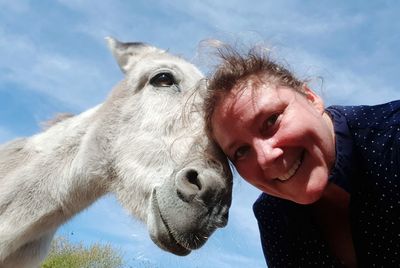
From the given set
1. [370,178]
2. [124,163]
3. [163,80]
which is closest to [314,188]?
[370,178]

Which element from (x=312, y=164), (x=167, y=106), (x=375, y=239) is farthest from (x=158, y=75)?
(x=375, y=239)

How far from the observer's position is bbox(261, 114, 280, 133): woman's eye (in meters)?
2.40

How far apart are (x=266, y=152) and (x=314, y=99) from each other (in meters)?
0.45

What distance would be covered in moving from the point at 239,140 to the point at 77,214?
5.94 feet

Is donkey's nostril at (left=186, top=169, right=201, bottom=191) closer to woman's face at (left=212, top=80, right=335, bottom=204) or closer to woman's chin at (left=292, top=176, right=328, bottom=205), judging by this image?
woman's face at (left=212, top=80, right=335, bottom=204)

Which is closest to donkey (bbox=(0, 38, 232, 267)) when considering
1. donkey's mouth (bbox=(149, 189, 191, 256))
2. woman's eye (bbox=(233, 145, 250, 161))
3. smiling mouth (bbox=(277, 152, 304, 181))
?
donkey's mouth (bbox=(149, 189, 191, 256))

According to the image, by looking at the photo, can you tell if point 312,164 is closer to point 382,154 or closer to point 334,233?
point 382,154

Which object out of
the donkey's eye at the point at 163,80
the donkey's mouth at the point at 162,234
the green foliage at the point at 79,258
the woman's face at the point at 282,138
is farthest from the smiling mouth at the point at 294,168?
the green foliage at the point at 79,258

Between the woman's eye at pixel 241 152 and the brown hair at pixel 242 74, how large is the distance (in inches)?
9.9

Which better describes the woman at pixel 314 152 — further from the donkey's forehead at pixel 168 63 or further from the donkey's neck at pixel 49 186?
the donkey's neck at pixel 49 186

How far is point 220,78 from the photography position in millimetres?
2578

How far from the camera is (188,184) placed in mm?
→ 2756

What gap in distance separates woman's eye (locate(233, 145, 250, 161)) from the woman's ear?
41cm

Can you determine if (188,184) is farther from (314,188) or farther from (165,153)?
(314,188)
